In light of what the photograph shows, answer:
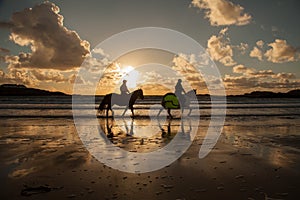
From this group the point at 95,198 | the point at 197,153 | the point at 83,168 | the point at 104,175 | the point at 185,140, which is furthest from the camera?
the point at 185,140

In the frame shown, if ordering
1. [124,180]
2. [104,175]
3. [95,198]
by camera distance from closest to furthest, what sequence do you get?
[95,198] → [124,180] → [104,175]

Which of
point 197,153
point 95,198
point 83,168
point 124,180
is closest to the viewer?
point 95,198

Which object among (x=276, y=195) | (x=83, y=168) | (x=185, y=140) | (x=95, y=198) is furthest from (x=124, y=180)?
(x=185, y=140)

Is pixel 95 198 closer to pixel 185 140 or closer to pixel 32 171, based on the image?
pixel 32 171

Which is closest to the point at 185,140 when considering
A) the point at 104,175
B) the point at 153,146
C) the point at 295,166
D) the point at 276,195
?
the point at 153,146

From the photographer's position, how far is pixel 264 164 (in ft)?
21.1

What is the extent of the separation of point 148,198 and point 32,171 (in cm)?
302

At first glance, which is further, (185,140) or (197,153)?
(185,140)

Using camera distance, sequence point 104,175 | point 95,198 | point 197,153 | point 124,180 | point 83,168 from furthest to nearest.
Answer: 1. point 197,153
2. point 83,168
3. point 104,175
4. point 124,180
5. point 95,198

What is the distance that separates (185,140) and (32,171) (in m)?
5.83

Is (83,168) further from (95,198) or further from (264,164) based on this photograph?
(264,164)

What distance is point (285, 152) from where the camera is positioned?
7871 millimetres

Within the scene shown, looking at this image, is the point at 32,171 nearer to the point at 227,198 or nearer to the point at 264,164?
the point at 227,198

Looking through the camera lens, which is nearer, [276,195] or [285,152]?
[276,195]
